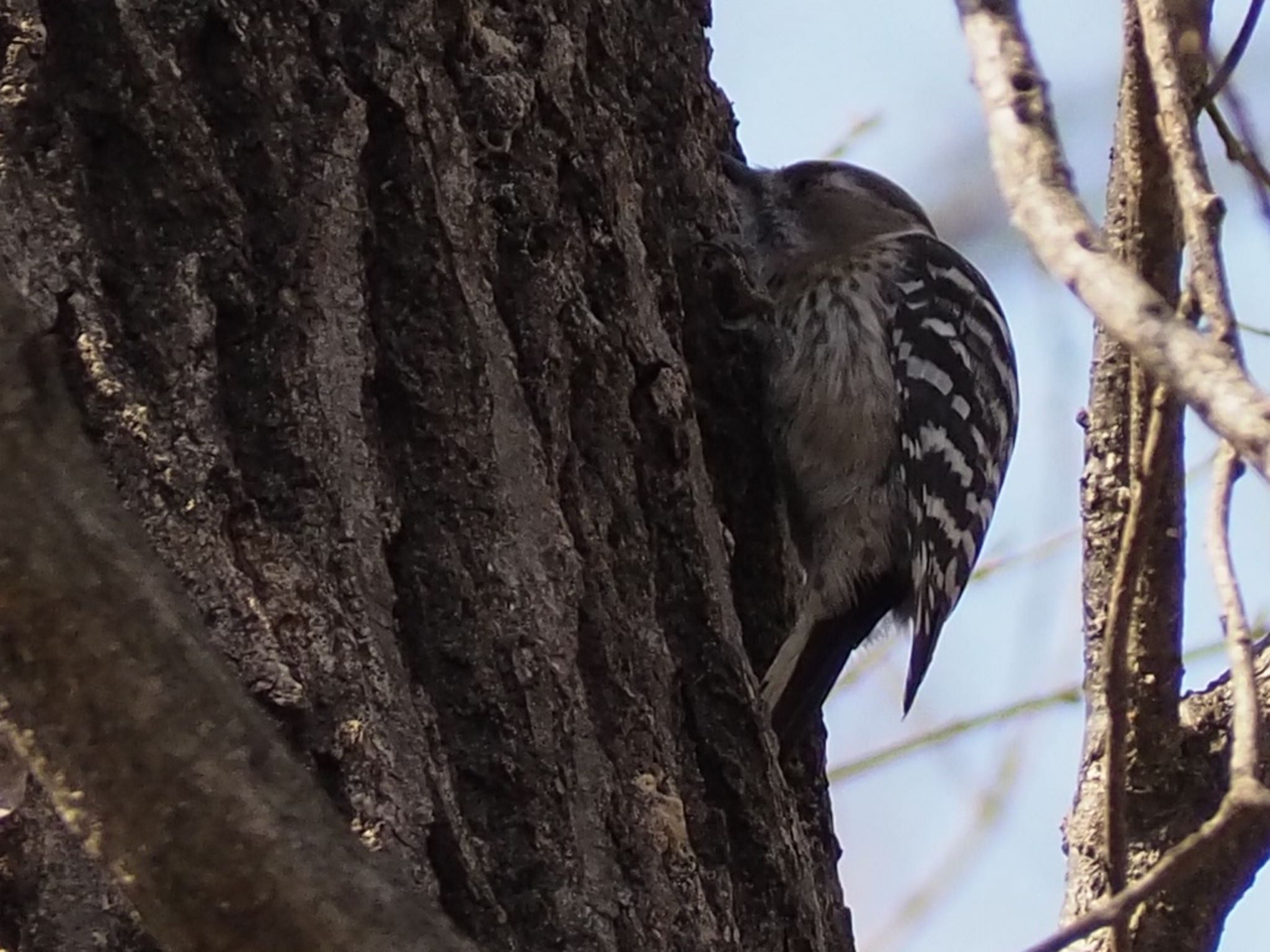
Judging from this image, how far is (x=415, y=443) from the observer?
1.88 metres

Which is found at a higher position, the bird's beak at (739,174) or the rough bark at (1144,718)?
the bird's beak at (739,174)

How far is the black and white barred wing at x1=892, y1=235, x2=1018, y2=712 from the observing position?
12.0 ft

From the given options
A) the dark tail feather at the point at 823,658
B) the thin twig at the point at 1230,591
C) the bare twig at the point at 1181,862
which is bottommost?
the dark tail feather at the point at 823,658

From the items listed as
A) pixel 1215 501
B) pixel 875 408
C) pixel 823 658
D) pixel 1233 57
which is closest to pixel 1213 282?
pixel 1215 501

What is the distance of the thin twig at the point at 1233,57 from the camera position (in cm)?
183

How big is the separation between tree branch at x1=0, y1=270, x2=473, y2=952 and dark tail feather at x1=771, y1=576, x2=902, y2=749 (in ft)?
4.53

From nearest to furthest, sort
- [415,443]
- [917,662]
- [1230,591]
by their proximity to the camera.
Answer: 1. [1230,591]
2. [415,443]
3. [917,662]

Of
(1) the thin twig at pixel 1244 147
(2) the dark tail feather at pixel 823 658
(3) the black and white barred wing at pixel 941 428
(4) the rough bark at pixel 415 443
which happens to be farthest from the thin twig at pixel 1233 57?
(3) the black and white barred wing at pixel 941 428

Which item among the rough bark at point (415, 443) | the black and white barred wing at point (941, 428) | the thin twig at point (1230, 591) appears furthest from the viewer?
the black and white barred wing at point (941, 428)

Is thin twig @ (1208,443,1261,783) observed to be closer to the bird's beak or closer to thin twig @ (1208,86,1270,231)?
thin twig @ (1208,86,1270,231)

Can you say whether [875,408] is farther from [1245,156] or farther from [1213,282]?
[1213,282]

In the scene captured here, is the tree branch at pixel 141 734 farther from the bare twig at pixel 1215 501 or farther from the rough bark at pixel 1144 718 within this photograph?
the rough bark at pixel 1144 718

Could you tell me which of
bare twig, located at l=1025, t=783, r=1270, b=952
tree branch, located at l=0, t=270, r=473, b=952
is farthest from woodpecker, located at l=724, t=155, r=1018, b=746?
tree branch, located at l=0, t=270, r=473, b=952

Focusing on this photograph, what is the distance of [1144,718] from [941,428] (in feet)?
4.21
